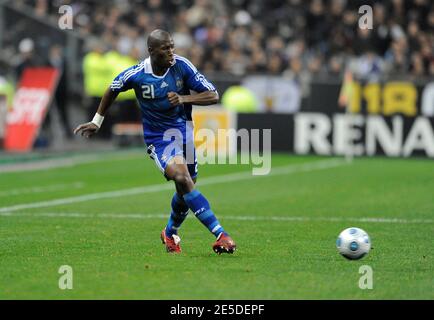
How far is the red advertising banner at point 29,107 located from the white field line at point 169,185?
20.8 feet

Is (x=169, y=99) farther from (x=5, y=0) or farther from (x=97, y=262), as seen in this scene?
(x=5, y=0)

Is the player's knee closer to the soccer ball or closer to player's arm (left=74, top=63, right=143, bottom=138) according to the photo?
player's arm (left=74, top=63, right=143, bottom=138)

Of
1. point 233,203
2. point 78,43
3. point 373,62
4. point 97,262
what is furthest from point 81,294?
point 78,43

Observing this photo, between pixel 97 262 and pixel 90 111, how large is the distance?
19826mm

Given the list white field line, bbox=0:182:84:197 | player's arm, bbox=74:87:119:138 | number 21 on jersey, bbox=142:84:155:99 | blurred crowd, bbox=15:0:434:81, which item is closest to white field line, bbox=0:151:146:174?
white field line, bbox=0:182:84:197

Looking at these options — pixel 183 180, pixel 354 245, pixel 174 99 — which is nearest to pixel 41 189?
pixel 183 180

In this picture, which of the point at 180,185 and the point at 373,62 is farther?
the point at 373,62

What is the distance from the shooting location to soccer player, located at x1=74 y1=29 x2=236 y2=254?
10.7m

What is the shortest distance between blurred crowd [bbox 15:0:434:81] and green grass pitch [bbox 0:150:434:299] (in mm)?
5954

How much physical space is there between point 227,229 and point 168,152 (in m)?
2.59

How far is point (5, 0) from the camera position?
32.6 metres

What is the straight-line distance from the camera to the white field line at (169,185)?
635 inches

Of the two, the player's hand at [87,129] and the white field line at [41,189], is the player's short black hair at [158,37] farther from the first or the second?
the white field line at [41,189]

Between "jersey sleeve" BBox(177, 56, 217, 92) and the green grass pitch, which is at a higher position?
"jersey sleeve" BBox(177, 56, 217, 92)
